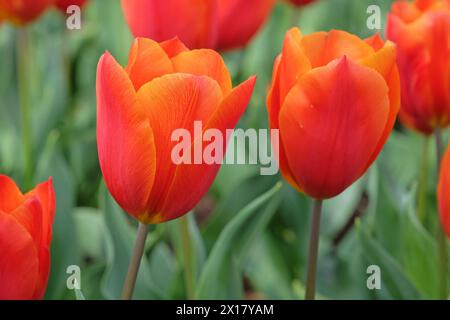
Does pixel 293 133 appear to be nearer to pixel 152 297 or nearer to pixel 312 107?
pixel 312 107

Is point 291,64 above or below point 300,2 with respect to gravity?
below

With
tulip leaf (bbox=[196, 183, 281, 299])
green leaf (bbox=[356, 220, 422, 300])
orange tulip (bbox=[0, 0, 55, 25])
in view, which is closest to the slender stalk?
tulip leaf (bbox=[196, 183, 281, 299])

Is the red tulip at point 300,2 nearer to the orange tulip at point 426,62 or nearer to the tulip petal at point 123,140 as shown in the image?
the orange tulip at point 426,62

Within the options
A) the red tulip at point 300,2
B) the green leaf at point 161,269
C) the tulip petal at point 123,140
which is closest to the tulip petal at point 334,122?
the tulip petal at point 123,140

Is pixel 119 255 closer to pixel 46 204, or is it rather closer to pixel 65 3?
pixel 46 204

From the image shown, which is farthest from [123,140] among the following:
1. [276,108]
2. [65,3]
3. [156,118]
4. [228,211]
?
[65,3]
